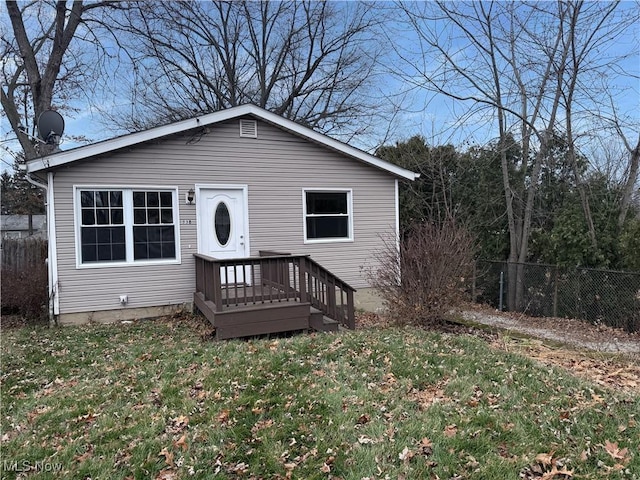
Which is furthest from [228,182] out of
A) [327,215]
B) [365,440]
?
[365,440]

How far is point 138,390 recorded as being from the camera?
14.1ft

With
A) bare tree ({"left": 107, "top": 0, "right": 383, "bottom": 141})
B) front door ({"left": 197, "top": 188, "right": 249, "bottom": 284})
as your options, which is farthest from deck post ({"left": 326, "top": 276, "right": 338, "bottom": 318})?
bare tree ({"left": 107, "top": 0, "right": 383, "bottom": 141})

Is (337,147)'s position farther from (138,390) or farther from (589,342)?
(138,390)

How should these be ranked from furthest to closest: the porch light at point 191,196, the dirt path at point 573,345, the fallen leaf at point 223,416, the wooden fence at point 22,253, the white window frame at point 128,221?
the wooden fence at point 22,253 → the porch light at point 191,196 → the white window frame at point 128,221 → the dirt path at point 573,345 → the fallen leaf at point 223,416

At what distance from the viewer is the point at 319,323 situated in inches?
278

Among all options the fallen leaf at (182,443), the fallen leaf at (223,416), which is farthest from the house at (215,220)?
the fallen leaf at (182,443)

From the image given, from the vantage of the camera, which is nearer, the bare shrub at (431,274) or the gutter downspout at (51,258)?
the bare shrub at (431,274)

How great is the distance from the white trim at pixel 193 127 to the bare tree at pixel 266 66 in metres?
10.4

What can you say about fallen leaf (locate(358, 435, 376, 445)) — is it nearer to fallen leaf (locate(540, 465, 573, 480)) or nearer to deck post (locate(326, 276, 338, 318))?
fallen leaf (locate(540, 465, 573, 480))

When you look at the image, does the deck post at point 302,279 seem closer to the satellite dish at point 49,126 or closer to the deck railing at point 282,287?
the deck railing at point 282,287

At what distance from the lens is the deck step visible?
23.0ft

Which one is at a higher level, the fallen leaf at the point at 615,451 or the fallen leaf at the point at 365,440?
the fallen leaf at the point at 365,440
